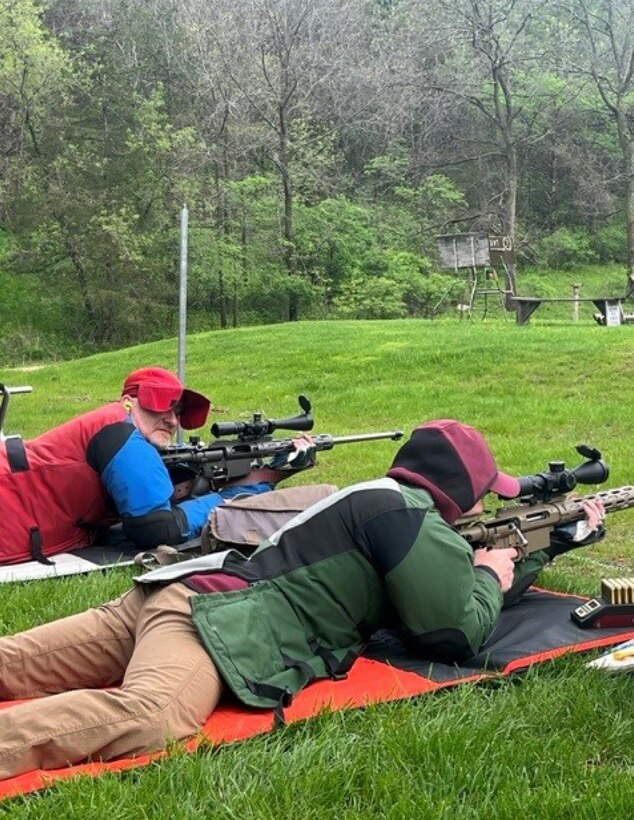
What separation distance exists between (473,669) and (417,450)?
904 millimetres

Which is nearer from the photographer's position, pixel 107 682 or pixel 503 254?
pixel 107 682

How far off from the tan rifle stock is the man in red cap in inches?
82.3

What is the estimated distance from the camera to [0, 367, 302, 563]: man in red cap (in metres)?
5.56

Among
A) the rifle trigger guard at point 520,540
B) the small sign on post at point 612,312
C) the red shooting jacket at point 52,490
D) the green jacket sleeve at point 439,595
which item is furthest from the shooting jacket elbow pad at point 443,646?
the small sign on post at point 612,312

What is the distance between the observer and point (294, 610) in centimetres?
362

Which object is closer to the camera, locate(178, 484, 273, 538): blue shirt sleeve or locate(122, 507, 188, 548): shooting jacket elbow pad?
locate(122, 507, 188, 548): shooting jacket elbow pad

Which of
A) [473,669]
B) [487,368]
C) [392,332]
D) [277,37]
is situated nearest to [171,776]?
[473,669]

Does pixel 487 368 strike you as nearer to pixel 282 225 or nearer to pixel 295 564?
pixel 295 564

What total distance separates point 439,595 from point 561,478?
1262 millimetres

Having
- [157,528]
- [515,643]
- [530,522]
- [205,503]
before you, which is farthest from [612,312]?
[515,643]

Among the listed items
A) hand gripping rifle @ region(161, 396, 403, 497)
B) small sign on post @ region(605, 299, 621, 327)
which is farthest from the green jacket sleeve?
small sign on post @ region(605, 299, 621, 327)

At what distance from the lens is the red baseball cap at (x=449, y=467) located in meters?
3.84

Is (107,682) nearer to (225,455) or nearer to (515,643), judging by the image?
(515,643)

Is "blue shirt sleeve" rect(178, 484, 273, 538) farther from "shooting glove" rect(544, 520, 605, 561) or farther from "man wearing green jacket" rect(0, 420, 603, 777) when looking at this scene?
"shooting glove" rect(544, 520, 605, 561)
